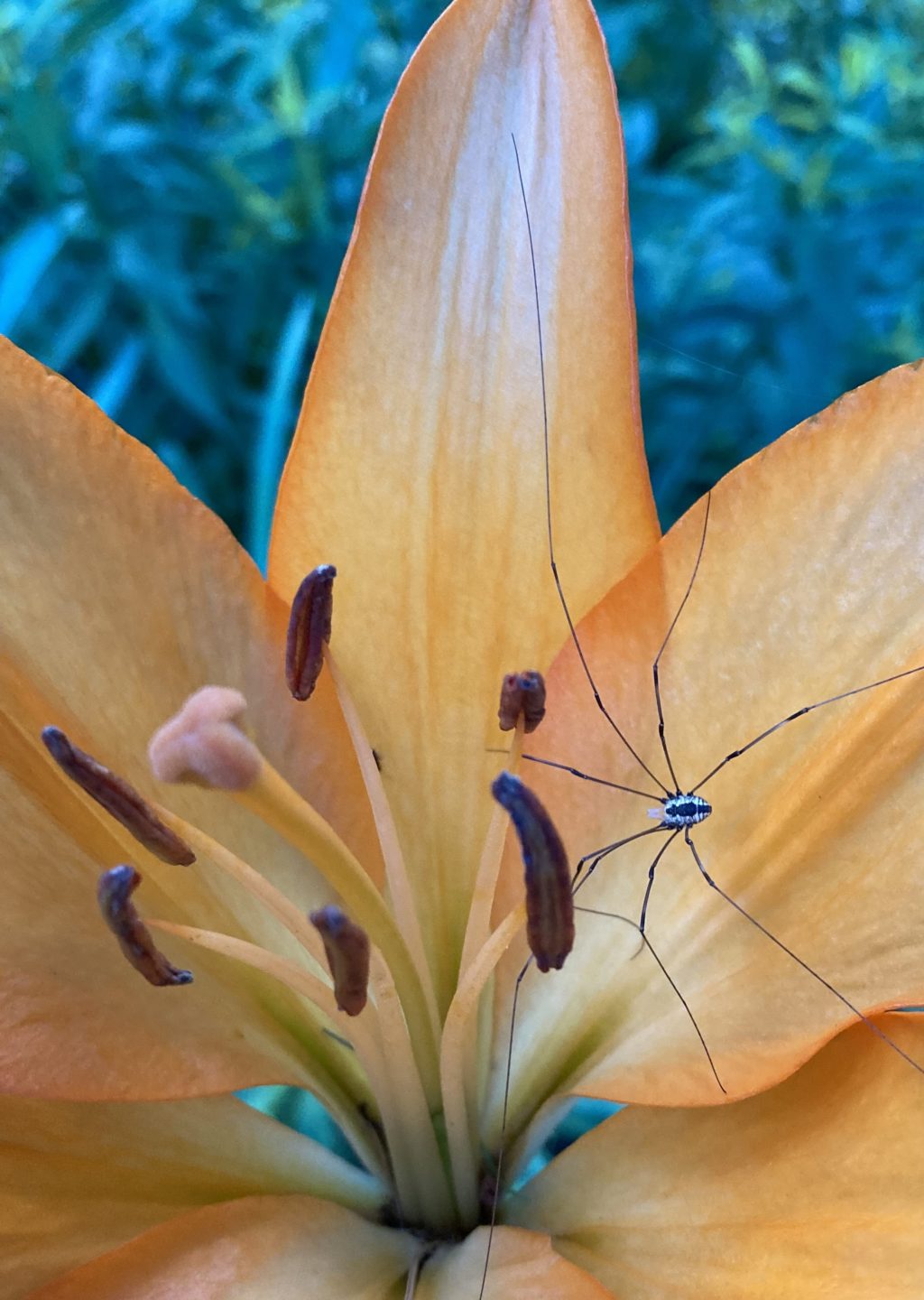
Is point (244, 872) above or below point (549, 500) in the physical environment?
below

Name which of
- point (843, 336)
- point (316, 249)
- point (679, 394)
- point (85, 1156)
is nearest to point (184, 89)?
point (316, 249)

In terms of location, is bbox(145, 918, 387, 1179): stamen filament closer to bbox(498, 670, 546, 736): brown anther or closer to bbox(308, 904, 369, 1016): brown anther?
bbox(308, 904, 369, 1016): brown anther

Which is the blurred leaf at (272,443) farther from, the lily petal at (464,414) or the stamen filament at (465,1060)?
the stamen filament at (465,1060)

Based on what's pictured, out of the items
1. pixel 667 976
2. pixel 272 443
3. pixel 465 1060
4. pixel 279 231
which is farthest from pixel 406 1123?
pixel 279 231

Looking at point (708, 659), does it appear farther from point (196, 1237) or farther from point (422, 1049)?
point (196, 1237)

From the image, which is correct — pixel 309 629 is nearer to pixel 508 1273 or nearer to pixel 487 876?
pixel 487 876

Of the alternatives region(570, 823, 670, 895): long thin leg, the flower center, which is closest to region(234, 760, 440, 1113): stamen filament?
the flower center
